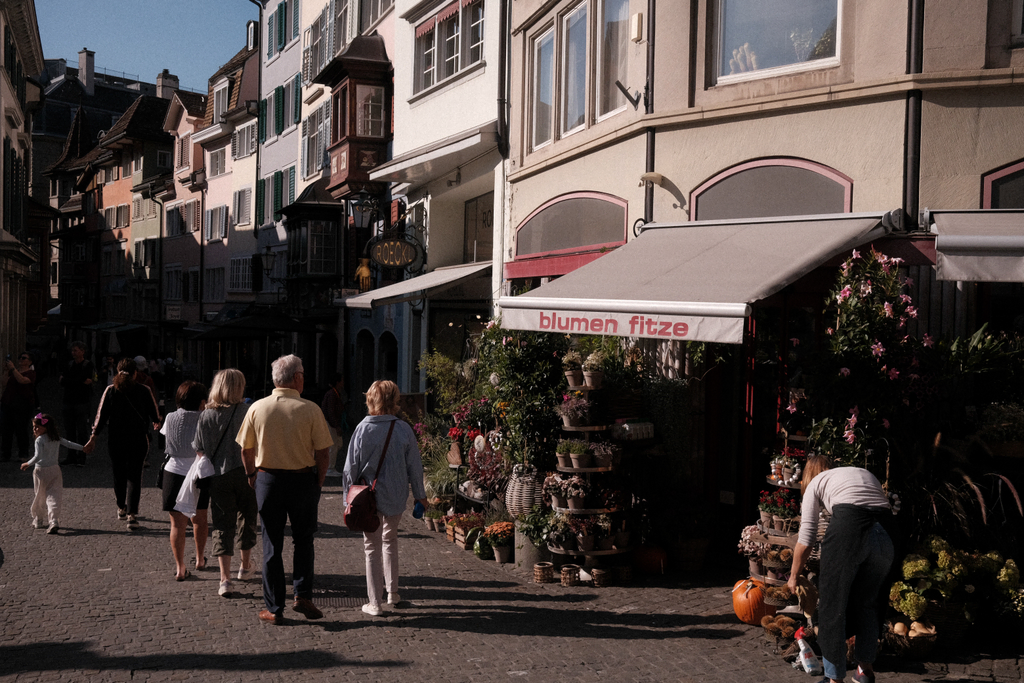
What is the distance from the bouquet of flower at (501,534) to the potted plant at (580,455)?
126 cm

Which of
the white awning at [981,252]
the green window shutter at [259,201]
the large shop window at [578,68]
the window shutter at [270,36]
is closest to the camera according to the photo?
the white awning at [981,252]

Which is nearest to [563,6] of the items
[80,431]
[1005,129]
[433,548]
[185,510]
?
[1005,129]

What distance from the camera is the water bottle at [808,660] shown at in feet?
20.0

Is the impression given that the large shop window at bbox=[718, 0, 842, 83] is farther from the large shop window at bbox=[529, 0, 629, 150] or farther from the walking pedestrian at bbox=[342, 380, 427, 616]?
the walking pedestrian at bbox=[342, 380, 427, 616]

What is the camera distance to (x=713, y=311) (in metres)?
6.75

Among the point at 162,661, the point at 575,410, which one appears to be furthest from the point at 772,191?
the point at 162,661

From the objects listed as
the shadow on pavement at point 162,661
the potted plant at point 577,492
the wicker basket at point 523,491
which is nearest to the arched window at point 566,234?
the wicker basket at point 523,491

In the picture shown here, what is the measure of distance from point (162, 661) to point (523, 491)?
365 cm

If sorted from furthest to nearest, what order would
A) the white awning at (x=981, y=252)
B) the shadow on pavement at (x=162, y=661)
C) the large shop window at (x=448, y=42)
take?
the large shop window at (x=448, y=42), the white awning at (x=981, y=252), the shadow on pavement at (x=162, y=661)

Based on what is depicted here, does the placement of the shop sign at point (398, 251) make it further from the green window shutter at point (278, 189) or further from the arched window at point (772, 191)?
the green window shutter at point (278, 189)

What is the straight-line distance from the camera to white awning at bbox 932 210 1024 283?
688 cm

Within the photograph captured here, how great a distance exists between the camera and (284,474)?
703 centimetres

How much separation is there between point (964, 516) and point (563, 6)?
8.14 m

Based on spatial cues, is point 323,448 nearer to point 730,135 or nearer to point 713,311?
point 713,311
